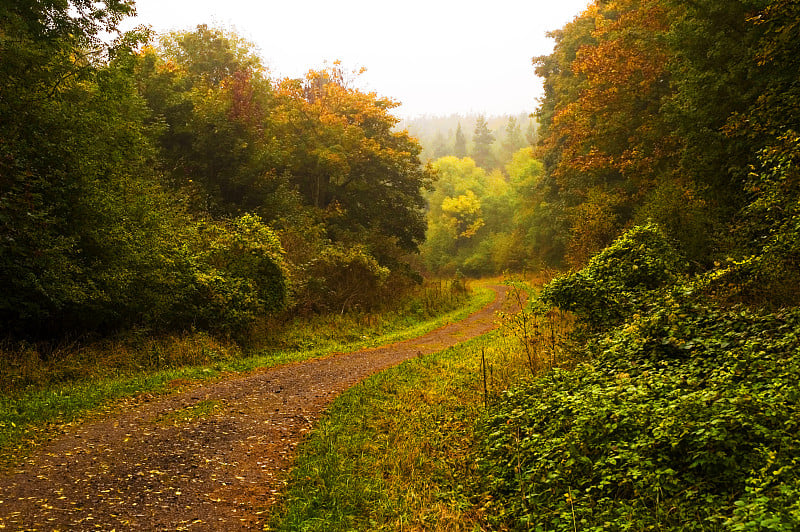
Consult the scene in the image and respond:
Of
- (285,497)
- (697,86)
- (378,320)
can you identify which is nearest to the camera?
(285,497)

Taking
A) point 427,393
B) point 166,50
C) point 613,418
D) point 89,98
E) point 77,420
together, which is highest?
point 166,50

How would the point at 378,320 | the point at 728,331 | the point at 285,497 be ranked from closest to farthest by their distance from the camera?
1. the point at 285,497
2. the point at 728,331
3. the point at 378,320

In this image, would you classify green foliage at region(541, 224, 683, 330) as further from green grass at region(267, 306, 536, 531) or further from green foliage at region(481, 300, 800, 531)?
green foliage at region(481, 300, 800, 531)

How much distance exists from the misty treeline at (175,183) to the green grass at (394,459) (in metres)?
6.49

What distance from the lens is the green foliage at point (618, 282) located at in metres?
9.36

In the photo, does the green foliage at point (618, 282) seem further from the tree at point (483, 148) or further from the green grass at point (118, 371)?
the tree at point (483, 148)

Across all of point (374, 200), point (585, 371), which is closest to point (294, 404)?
point (585, 371)

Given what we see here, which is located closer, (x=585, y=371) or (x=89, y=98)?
Result: (x=585, y=371)

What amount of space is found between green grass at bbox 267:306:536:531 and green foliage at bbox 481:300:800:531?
0.56 m

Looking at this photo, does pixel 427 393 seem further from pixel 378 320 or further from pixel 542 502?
pixel 378 320

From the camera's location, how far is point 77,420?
7414 mm

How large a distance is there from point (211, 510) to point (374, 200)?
2495 cm

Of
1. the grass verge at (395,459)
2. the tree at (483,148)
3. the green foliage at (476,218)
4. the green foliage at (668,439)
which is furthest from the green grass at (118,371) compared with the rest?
the tree at (483,148)

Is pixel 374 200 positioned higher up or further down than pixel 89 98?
further down
